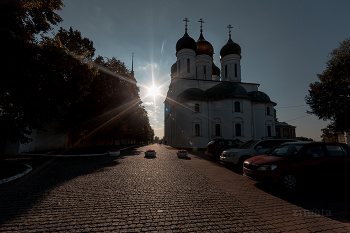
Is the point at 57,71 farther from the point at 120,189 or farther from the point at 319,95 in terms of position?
the point at 319,95

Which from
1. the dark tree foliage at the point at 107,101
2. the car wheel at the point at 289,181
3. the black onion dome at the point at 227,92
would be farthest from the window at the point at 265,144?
the black onion dome at the point at 227,92

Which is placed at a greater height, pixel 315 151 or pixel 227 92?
pixel 227 92

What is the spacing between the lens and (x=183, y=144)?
3098 centimetres

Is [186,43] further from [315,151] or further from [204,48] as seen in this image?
[315,151]

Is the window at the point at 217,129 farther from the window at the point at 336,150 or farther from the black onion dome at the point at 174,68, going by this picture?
the window at the point at 336,150

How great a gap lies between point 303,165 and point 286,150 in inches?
41.9

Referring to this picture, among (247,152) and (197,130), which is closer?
(247,152)

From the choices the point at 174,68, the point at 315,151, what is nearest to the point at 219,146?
the point at 315,151

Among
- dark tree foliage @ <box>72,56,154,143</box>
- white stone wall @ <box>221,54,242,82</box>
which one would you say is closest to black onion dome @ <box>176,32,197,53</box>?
white stone wall @ <box>221,54,242,82</box>

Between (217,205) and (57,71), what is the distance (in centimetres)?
1018

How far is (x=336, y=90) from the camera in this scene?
21.1 metres

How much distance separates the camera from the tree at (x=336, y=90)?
19.9 metres

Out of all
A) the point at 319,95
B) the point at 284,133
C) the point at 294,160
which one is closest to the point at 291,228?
the point at 294,160

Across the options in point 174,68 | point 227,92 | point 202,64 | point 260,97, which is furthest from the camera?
point 174,68
